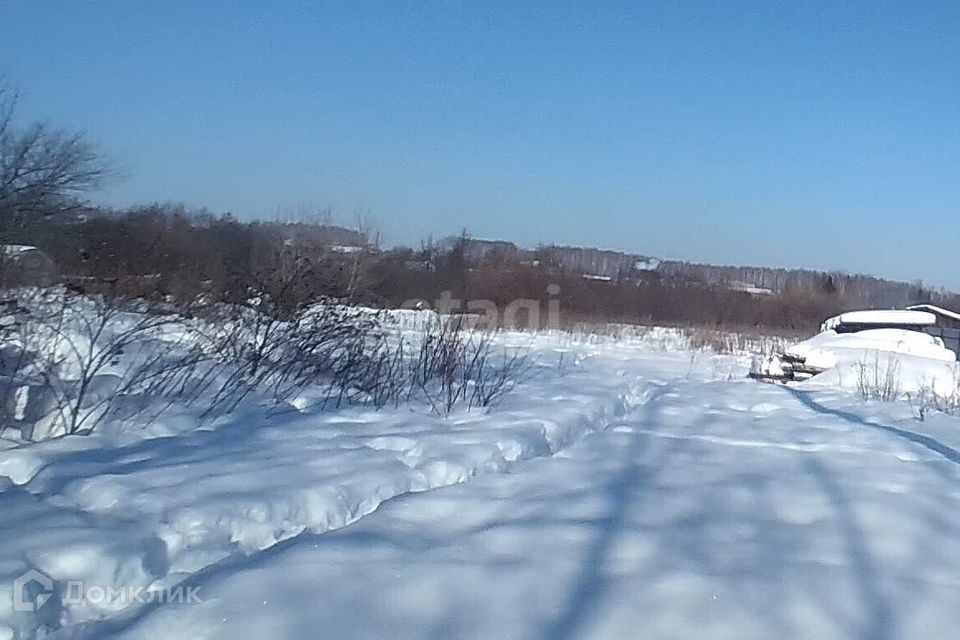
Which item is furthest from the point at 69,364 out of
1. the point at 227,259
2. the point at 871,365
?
the point at 871,365

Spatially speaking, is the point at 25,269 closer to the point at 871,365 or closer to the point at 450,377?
the point at 450,377

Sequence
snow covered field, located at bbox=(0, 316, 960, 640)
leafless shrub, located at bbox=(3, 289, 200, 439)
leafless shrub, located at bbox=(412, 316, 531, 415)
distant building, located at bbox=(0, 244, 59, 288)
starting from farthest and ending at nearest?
leafless shrub, located at bbox=(412, 316, 531, 415), distant building, located at bbox=(0, 244, 59, 288), leafless shrub, located at bbox=(3, 289, 200, 439), snow covered field, located at bbox=(0, 316, 960, 640)

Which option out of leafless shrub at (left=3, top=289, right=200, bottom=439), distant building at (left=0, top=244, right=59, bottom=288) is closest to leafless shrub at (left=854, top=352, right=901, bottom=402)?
leafless shrub at (left=3, top=289, right=200, bottom=439)

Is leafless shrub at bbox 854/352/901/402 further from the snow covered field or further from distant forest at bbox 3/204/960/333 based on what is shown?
distant forest at bbox 3/204/960/333

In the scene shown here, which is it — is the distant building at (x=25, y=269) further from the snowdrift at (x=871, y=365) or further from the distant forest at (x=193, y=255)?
the snowdrift at (x=871, y=365)

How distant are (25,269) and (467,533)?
5673 millimetres

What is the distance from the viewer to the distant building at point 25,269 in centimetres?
674

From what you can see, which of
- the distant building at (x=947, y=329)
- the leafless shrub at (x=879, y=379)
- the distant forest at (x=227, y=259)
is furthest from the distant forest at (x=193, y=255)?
the distant building at (x=947, y=329)

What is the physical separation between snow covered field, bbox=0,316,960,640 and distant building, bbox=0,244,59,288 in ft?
7.78

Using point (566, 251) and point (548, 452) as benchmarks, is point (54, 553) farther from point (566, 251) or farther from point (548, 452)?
point (566, 251)

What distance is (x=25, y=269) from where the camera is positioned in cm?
738

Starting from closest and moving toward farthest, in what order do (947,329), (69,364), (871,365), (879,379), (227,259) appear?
(69,364)
(227,259)
(879,379)
(871,365)
(947,329)

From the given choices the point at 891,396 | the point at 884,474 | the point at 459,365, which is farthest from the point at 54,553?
the point at 891,396

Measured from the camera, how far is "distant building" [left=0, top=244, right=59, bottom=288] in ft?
22.1
